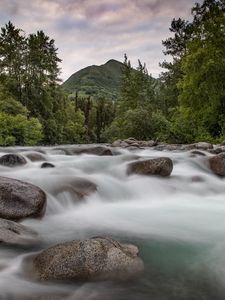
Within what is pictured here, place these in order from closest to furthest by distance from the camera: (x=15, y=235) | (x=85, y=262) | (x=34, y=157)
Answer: (x=85, y=262)
(x=15, y=235)
(x=34, y=157)

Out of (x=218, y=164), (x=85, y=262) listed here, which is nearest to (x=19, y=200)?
(x=85, y=262)

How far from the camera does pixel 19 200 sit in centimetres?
612

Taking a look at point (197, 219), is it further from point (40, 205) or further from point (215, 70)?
point (215, 70)

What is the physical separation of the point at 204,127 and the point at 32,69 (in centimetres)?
2803

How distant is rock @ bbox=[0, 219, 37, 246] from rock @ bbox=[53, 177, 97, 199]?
2246mm

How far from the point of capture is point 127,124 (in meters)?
34.7

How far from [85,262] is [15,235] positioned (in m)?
1.54

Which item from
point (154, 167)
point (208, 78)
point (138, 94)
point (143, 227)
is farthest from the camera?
point (138, 94)

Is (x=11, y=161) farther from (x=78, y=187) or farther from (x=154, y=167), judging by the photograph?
(x=154, y=167)

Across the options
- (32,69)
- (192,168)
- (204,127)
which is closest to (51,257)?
(192,168)

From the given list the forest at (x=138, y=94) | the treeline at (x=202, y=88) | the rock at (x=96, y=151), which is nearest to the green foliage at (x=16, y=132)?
the forest at (x=138, y=94)

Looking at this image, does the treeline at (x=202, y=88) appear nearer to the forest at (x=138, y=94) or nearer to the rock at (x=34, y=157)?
the forest at (x=138, y=94)

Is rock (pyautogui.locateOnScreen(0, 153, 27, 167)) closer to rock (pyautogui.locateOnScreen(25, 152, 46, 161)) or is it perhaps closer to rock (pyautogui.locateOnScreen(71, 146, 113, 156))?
rock (pyautogui.locateOnScreen(25, 152, 46, 161))

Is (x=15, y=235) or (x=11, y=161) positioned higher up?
(x=11, y=161)
